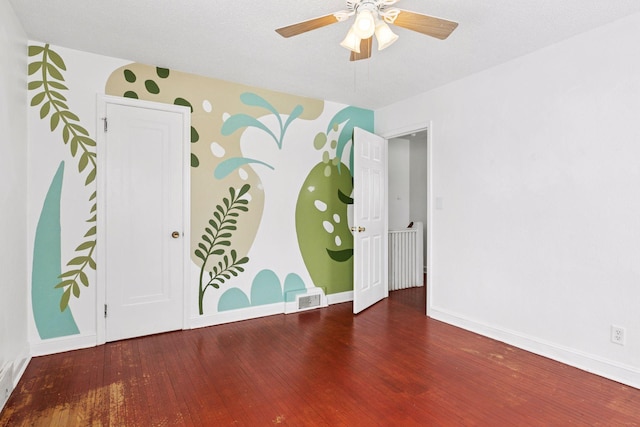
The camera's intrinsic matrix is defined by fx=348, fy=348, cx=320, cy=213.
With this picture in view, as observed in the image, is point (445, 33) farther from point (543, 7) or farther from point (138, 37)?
point (138, 37)

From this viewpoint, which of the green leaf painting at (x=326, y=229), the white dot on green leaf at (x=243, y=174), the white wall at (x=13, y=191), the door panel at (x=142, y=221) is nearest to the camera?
the white wall at (x=13, y=191)

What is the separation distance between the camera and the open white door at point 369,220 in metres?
3.92

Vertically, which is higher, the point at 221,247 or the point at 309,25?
the point at 309,25

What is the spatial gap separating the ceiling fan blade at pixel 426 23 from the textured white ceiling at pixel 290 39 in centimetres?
31

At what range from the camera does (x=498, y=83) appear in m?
3.19

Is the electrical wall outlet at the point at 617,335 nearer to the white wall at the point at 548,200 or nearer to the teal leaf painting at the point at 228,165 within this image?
the white wall at the point at 548,200

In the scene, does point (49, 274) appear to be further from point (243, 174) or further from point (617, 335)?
point (617, 335)

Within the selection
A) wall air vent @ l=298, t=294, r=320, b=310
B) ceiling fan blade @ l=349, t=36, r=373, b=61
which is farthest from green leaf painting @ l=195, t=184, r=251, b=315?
ceiling fan blade @ l=349, t=36, r=373, b=61

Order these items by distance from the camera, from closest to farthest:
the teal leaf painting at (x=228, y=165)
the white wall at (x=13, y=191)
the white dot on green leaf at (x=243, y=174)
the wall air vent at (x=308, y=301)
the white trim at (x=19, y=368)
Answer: the white wall at (x=13, y=191), the white trim at (x=19, y=368), the teal leaf painting at (x=228, y=165), the white dot on green leaf at (x=243, y=174), the wall air vent at (x=308, y=301)

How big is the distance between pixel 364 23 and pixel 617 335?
8.89 ft

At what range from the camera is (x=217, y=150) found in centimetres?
360

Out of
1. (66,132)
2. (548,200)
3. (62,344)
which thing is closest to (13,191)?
(66,132)

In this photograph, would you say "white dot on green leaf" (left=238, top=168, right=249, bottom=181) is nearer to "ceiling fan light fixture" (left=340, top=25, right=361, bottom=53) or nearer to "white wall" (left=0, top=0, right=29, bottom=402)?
"white wall" (left=0, top=0, right=29, bottom=402)

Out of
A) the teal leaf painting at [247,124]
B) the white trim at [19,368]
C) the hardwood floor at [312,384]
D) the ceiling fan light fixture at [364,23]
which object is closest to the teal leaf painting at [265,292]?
the hardwood floor at [312,384]
